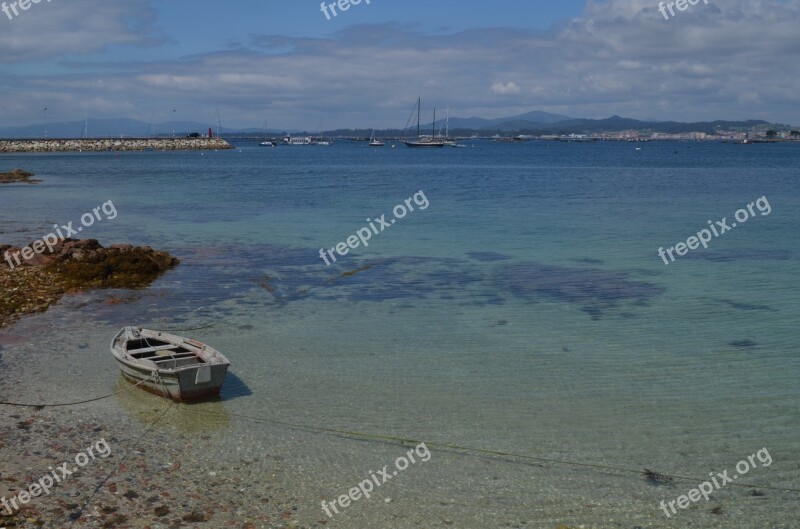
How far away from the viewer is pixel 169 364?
47.0 ft

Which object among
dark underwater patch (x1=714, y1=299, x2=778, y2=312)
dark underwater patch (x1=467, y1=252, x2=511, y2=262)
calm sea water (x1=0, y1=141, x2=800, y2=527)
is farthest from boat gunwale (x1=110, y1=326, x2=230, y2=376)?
dark underwater patch (x1=467, y1=252, x2=511, y2=262)

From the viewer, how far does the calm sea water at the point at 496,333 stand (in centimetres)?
1268

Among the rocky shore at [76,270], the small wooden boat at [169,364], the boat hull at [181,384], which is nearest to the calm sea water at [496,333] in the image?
the boat hull at [181,384]

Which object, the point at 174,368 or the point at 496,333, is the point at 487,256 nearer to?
the point at 496,333

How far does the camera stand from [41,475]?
34.8 feet

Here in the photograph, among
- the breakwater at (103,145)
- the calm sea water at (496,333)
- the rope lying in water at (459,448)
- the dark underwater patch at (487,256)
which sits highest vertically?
the breakwater at (103,145)

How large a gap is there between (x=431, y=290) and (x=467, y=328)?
449 cm

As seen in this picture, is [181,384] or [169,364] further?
[169,364]

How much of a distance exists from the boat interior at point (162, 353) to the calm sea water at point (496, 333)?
75 centimetres

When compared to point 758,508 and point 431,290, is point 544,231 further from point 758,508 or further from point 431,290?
point 758,508

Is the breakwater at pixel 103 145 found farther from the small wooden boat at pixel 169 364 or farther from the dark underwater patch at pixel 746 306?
the dark underwater patch at pixel 746 306

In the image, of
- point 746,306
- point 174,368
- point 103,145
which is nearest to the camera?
point 174,368

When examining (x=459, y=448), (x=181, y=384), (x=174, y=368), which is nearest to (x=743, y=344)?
(x=459, y=448)

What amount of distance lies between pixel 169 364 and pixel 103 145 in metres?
176
